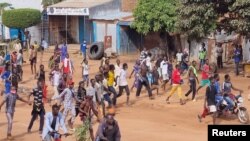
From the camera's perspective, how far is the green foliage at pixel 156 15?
29.7 metres

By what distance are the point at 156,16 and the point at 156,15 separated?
5 centimetres

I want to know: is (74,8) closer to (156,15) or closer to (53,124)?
(156,15)

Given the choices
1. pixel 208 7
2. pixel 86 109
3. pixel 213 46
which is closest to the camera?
pixel 86 109

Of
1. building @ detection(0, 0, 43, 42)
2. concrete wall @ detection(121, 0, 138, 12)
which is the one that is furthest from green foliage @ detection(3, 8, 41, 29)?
concrete wall @ detection(121, 0, 138, 12)

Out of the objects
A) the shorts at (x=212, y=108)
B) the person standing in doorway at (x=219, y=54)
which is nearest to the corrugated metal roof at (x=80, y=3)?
the person standing in doorway at (x=219, y=54)

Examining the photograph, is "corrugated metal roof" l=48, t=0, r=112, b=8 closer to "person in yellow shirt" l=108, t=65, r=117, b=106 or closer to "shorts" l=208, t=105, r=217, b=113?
"person in yellow shirt" l=108, t=65, r=117, b=106

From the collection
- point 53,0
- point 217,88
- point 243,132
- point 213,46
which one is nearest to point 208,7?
point 213,46

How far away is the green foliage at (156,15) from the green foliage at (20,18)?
965cm

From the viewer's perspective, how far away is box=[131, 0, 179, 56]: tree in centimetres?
2972

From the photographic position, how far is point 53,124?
12312 mm

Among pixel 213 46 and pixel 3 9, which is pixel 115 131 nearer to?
pixel 213 46

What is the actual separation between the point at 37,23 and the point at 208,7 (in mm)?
16633

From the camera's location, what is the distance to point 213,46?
98.2ft

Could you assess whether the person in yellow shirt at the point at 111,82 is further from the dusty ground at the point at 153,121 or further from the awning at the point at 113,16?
the awning at the point at 113,16
